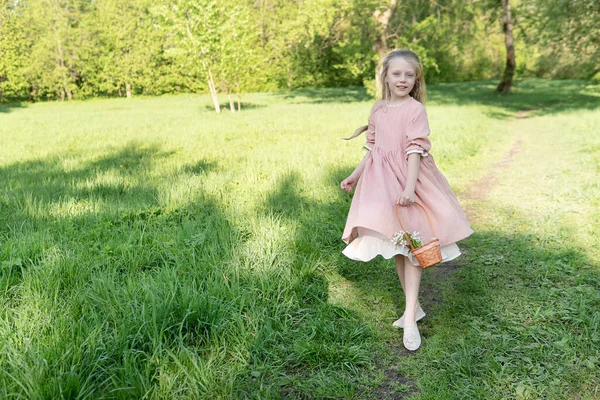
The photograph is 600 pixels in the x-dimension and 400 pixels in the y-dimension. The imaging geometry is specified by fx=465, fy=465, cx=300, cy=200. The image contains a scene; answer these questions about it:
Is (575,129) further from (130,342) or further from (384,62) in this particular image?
(130,342)

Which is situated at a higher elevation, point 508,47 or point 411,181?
point 508,47

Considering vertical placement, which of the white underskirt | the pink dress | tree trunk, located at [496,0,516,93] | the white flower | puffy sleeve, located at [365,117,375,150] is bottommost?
the white underskirt

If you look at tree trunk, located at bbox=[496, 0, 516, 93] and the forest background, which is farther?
tree trunk, located at bbox=[496, 0, 516, 93]

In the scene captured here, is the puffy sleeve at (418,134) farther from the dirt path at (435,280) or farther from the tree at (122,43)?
the tree at (122,43)

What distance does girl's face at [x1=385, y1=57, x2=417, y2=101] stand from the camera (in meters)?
3.02

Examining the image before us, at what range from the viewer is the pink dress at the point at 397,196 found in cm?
300

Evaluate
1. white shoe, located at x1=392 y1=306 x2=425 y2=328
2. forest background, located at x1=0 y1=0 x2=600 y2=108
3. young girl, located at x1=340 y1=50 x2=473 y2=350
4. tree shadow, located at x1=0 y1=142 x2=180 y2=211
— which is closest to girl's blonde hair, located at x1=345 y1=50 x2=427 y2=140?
young girl, located at x1=340 y1=50 x2=473 y2=350

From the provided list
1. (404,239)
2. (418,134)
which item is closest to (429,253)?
(404,239)

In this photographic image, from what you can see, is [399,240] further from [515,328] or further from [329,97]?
[329,97]

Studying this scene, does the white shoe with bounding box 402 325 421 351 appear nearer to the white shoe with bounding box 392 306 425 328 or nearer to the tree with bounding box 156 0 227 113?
the white shoe with bounding box 392 306 425 328

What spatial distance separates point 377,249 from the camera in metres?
3.09

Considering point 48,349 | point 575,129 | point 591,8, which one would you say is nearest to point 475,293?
point 48,349

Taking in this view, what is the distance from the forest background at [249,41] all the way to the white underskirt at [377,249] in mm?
16395

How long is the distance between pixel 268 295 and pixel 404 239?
1.06m
